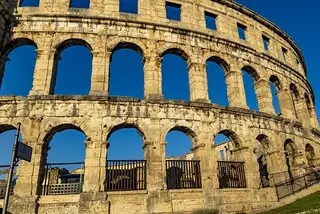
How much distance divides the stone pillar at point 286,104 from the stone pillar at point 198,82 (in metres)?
7.28

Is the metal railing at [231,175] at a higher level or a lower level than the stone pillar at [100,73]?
lower

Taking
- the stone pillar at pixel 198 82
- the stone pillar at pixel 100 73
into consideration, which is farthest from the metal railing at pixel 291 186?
the stone pillar at pixel 100 73

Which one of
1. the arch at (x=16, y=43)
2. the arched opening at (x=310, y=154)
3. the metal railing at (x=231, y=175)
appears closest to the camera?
the metal railing at (x=231, y=175)

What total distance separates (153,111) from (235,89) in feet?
19.7

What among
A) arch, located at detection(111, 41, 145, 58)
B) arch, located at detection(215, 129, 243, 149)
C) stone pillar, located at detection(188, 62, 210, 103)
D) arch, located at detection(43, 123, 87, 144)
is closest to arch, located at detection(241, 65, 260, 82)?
stone pillar, located at detection(188, 62, 210, 103)

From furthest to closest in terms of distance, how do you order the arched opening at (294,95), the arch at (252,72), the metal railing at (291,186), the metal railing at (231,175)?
the arched opening at (294,95) → the arch at (252,72) → the metal railing at (291,186) → the metal railing at (231,175)

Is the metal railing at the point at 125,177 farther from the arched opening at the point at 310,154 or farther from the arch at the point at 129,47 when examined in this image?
the arched opening at the point at 310,154

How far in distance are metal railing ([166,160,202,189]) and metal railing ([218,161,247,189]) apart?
55.2 inches

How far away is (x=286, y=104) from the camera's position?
19.6 metres

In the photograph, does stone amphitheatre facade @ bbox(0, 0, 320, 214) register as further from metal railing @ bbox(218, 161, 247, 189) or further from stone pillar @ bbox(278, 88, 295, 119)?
metal railing @ bbox(218, 161, 247, 189)

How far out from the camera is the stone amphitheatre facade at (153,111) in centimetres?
1241

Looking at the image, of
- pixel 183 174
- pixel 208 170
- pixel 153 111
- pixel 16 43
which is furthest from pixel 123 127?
pixel 16 43

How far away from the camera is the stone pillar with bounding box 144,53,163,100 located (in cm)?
1453

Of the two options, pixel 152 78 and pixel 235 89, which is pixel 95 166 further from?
pixel 235 89
